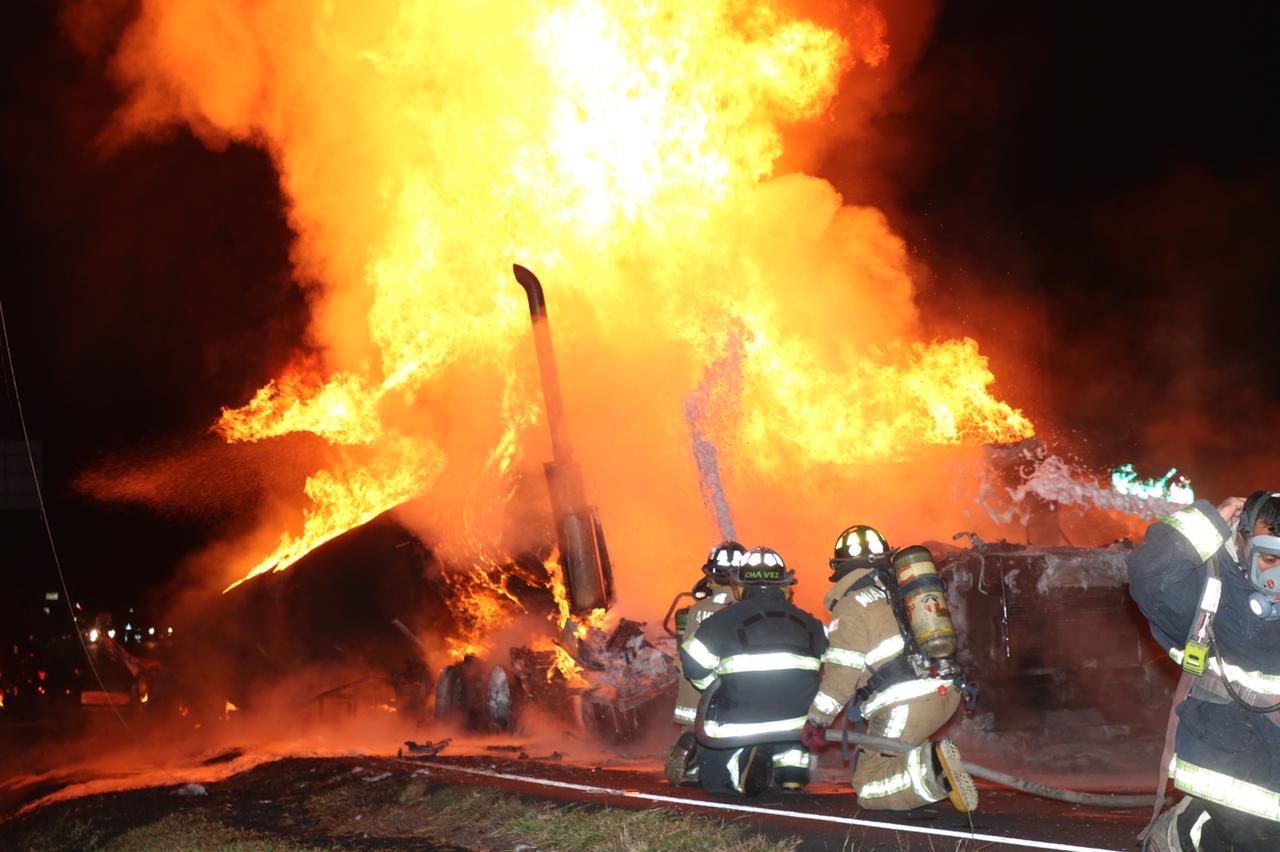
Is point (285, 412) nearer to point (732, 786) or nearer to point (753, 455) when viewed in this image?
point (753, 455)

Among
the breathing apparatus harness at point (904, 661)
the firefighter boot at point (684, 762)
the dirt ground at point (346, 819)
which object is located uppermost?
the breathing apparatus harness at point (904, 661)

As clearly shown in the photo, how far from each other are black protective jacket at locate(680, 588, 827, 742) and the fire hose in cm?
3

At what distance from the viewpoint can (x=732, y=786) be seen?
7.36 meters

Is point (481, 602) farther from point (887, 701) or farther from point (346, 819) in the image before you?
point (887, 701)

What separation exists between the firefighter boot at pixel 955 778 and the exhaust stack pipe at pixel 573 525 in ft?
24.2

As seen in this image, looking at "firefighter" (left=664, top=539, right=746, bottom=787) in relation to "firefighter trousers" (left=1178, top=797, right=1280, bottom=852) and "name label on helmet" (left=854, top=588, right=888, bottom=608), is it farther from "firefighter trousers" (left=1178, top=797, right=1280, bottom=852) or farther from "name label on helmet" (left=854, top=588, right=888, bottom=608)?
"firefighter trousers" (left=1178, top=797, right=1280, bottom=852)

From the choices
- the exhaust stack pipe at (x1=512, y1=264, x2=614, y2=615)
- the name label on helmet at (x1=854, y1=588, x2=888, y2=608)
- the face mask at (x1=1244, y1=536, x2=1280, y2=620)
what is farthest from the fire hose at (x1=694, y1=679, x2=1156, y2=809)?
the exhaust stack pipe at (x1=512, y1=264, x2=614, y2=615)

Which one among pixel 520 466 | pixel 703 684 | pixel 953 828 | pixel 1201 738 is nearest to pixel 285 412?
pixel 520 466

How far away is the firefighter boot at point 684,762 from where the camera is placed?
26.7 ft

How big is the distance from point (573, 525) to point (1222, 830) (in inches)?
399

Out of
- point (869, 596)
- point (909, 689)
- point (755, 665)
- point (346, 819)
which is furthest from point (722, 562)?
point (346, 819)

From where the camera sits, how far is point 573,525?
13.5 meters

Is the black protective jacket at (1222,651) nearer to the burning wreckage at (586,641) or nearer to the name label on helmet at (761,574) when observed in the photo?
the name label on helmet at (761,574)

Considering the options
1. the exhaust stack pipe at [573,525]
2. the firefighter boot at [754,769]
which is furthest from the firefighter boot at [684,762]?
the exhaust stack pipe at [573,525]
